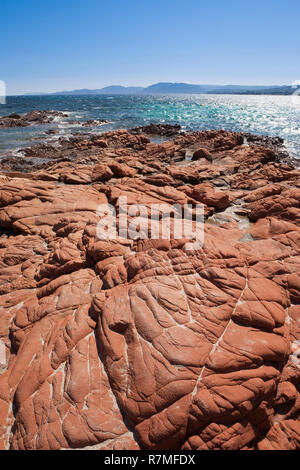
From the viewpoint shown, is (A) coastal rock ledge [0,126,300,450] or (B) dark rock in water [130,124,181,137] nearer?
(A) coastal rock ledge [0,126,300,450]

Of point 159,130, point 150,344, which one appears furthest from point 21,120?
point 150,344

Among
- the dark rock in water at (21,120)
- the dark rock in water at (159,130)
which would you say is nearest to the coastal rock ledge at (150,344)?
the dark rock in water at (159,130)

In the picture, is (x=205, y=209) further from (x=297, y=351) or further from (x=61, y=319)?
(x=61, y=319)

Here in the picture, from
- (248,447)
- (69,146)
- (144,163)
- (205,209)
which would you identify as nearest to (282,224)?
(205,209)

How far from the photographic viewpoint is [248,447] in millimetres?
5688

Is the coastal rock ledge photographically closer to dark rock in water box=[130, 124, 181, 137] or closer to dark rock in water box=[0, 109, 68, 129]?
dark rock in water box=[130, 124, 181, 137]

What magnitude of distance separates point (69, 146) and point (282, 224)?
1390 inches

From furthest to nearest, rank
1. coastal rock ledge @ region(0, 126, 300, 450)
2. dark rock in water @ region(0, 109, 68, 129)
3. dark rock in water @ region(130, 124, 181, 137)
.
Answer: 1. dark rock in water @ region(0, 109, 68, 129)
2. dark rock in water @ region(130, 124, 181, 137)
3. coastal rock ledge @ region(0, 126, 300, 450)

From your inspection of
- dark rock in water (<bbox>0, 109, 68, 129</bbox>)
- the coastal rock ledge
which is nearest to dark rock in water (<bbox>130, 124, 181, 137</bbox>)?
dark rock in water (<bbox>0, 109, 68, 129</bbox>)

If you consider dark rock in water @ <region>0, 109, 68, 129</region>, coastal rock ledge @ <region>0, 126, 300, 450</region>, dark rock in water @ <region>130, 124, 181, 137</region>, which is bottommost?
coastal rock ledge @ <region>0, 126, 300, 450</region>

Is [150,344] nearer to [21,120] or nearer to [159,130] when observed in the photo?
[159,130]

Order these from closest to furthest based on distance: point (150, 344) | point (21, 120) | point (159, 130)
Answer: point (150, 344) < point (159, 130) < point (21, 120)

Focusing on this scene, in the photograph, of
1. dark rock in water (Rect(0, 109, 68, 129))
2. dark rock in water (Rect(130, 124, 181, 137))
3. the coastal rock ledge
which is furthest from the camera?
dark rock in water (Rect(0, 109, 68, 129))

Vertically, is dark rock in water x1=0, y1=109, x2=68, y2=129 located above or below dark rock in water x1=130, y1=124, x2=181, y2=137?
above
